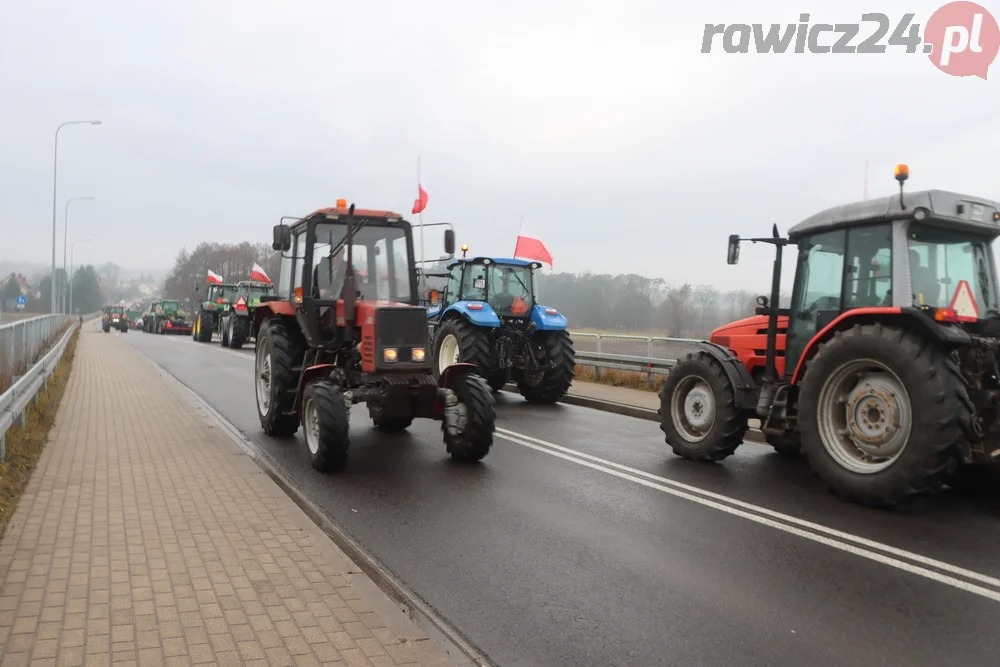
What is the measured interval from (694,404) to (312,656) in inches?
215

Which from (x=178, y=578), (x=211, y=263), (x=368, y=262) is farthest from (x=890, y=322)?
(x=211, y=263)

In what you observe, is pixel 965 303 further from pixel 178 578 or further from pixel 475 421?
pixel 178 578

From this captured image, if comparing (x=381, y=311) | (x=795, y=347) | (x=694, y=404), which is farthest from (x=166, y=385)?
(x=795, y=347)

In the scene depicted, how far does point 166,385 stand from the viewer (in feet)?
45.2

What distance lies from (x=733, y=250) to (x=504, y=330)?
5.62 m

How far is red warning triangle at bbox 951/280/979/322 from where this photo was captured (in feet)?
19.9

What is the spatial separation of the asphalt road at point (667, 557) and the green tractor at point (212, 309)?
25793mm

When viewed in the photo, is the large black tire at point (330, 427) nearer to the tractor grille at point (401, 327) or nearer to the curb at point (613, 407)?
the tractor grille at point (401, 327)

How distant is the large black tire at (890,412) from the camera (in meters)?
5.32

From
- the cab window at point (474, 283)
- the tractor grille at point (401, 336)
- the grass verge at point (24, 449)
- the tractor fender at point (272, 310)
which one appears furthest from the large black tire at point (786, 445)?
the grass verge at point (24, 449)

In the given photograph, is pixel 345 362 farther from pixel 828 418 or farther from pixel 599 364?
pixel 599 364

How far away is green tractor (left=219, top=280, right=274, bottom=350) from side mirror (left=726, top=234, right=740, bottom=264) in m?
20.5

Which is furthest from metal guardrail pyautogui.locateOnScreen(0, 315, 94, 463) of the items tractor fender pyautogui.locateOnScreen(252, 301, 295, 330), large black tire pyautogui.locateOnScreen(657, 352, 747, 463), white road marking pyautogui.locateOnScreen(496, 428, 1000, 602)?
large black tire pyautogui.locateOnScreen(657, 352, 747, 463)

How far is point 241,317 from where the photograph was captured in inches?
1057
